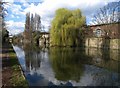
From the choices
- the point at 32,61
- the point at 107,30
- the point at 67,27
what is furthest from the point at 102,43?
the point at 32,61

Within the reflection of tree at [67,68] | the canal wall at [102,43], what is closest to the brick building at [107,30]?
the canal wall at [102,43]

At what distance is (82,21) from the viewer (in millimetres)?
48094

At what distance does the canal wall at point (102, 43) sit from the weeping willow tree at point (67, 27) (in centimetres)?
381

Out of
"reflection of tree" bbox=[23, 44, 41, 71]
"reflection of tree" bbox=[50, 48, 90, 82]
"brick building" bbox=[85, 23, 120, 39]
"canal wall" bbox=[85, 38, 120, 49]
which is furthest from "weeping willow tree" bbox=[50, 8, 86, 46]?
"reflection of tree" bbox=[50, 48, 90, 82]

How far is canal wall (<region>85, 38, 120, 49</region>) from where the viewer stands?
→ 136 ft

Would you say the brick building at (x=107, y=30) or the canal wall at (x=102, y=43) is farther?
the brick building at (x=107, y=30)

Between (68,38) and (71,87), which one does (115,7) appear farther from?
(71,87)

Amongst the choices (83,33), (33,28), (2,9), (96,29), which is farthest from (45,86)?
(33,28)

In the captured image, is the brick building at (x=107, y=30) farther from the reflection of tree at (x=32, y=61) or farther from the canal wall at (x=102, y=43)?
the reflection of tree at (x=32, y=61)

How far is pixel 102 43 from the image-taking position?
47.4m

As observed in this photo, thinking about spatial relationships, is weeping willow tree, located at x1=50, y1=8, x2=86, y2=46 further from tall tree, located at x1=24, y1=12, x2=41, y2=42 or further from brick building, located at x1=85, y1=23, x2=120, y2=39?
tall tree, located at x1=24, y1=12, x2=41, y2=42

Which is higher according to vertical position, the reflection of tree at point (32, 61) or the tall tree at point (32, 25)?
the tall tree at point (32, 25)

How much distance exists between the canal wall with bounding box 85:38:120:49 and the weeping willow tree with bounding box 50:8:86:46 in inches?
150

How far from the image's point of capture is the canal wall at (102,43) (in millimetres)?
41534
